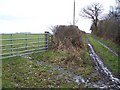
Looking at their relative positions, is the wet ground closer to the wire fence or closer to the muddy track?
the muddy track

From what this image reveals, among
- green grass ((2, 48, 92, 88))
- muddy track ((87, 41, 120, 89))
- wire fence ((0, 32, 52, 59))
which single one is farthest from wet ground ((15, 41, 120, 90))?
wire fence ((0, 32, 52, 59))

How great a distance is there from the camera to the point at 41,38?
20828mm

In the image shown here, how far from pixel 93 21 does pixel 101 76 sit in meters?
71.8

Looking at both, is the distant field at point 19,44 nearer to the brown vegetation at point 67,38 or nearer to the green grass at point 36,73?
the green grass at point 36,73

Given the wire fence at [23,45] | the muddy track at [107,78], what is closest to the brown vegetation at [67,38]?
the wire fence at [23,45]

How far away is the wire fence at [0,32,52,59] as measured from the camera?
15268mm

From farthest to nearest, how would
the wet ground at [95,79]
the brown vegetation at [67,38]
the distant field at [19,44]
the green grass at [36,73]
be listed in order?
the brown vegetation at [67,38] < the distant field at [19,44] < the wet ground at [95,79] < the green grass at [36,73]

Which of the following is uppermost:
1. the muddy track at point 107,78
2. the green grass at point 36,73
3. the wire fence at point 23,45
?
the wire fence at point 23,45

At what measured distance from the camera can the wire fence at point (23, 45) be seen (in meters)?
15.3

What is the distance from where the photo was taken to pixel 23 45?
18516mm

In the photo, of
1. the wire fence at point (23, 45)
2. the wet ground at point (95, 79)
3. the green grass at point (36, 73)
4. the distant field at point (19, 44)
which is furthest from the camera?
the distant field at point (19, 44)

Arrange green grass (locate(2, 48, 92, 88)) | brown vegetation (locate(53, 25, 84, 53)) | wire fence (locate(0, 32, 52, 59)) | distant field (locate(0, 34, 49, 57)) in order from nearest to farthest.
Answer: green grass (locate(2, 48, 92, 88))
wire fence (locate(0, 32, 52, 59))
distant field (locate(0, 34, 49, 57))
brown vegetation (locate(53, 25, 84, 53))

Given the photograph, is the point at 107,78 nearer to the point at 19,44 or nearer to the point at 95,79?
the point at 95,79

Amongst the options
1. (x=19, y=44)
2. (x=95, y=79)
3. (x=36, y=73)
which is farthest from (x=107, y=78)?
(x=19, y=44)
